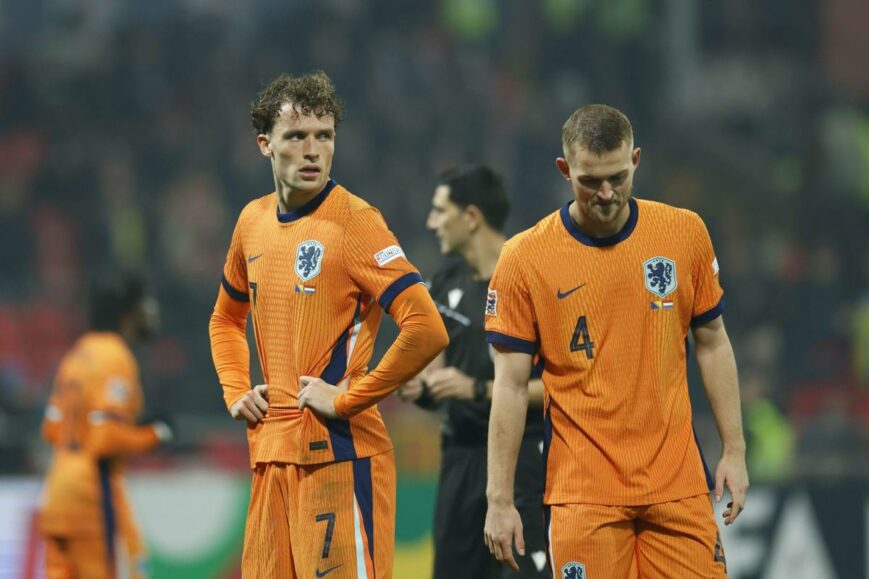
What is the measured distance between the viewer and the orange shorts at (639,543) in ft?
12.3

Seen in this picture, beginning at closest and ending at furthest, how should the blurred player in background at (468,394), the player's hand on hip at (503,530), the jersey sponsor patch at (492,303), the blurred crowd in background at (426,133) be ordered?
the player's hand on hip at (503,530)
the jersey sponsor patch at (492,303)
the blurred player in background at (468,394)
the blurred crowd in background at (426,133)

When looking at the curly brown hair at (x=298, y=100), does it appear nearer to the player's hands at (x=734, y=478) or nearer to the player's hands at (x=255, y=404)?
the player's hands at (x=255, y=404)

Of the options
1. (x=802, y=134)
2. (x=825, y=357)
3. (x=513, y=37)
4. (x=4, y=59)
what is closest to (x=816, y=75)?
(x=802, y=134)

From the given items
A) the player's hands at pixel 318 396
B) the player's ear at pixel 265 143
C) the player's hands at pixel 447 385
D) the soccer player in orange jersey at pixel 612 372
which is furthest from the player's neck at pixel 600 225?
the player's hands at pixel 447 385

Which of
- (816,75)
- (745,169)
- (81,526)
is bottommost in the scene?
(81,526)

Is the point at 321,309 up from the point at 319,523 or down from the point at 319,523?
up

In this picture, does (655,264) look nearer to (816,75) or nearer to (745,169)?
(745,169)

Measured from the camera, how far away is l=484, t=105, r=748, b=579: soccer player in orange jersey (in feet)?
12.4

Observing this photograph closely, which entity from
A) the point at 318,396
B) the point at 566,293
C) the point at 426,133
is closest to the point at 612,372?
the point at 566,293

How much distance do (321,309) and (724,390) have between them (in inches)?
48.2

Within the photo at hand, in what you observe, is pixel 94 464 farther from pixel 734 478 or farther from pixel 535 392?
pixel 734 478

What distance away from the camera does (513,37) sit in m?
15.1

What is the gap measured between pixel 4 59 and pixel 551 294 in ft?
38.2

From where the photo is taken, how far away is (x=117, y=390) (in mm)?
6527
